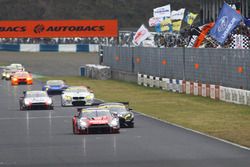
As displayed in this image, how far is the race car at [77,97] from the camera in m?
56.4

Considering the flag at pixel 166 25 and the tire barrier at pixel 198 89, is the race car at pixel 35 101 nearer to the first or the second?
the tire barrier at pixel 198 89

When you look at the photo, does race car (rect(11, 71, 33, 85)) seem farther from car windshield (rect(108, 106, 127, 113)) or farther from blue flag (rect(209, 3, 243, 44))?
car windshield (rect(108, 106, 127, 113))

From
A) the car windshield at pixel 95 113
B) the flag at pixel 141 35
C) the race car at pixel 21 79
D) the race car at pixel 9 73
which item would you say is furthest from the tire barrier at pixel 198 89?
the car windshield at pixel 95 113

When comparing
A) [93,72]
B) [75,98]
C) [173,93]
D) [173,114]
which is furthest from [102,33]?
[173,114]

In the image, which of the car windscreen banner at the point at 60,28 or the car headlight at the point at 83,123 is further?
the car windscreen banner at the point at 60,28

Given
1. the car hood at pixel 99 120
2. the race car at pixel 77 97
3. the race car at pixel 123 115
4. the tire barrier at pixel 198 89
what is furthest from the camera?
the race car at pixel 77 97

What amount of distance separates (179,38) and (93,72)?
79.2ft

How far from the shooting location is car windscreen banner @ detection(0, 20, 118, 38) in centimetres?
11000

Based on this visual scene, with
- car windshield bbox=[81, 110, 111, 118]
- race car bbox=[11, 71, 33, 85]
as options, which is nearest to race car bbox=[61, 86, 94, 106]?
car windshield bbox=[81, 110, 111, 118]

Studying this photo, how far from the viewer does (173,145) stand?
32.3 metres

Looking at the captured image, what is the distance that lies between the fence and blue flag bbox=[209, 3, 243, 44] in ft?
4.01

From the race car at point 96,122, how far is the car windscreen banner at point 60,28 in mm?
71474

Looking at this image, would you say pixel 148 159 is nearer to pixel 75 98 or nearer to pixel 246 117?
pixel 246 117

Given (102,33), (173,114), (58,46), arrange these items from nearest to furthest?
(173,114) < (102,33) < (58,46)
